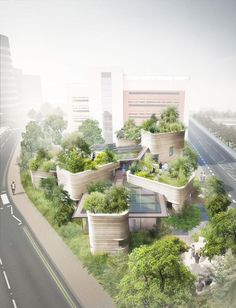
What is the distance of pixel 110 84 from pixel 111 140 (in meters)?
10.8

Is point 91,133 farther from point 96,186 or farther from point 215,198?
point 215,198

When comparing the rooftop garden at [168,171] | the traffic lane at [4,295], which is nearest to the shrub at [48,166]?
the rooftop garden at [168,171]

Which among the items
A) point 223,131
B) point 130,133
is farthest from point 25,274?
point 223,131

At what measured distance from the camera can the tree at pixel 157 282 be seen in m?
13.1

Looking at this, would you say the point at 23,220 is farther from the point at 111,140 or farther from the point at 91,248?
the point at 111,140

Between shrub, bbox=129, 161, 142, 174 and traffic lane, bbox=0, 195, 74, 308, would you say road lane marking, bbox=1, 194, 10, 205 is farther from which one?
shrub, bbox=129, 161, 142, 174

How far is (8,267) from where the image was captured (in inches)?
789

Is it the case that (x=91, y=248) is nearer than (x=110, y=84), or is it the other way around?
(x=91, y=248)

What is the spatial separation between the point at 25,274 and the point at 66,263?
2.93m

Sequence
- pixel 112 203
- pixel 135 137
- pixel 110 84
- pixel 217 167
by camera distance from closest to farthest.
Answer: pixel 112 203
pixel 135 137
pixel 217 167
pixel 110 84

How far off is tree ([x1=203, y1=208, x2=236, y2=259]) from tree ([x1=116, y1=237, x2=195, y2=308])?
3950 millimetres

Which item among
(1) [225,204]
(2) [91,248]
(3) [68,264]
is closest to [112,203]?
(2) [91,248]

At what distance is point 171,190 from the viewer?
24.4 metres

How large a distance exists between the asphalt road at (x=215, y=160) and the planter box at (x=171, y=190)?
7300 mm
